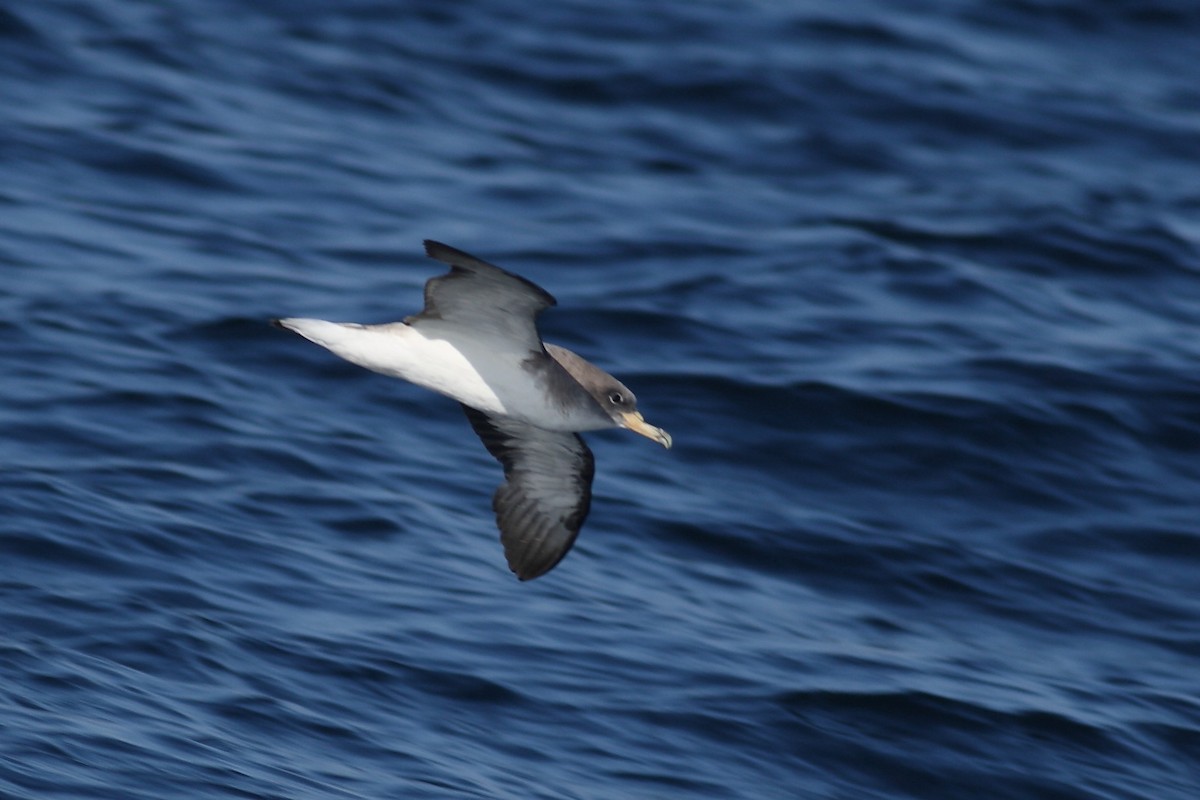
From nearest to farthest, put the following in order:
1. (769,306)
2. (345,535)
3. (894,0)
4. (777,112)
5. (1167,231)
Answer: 1. (345,535)
2. (769,306)
3. (1167,231)
4. (777,112)
5. (894,0)

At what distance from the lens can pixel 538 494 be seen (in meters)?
8.00

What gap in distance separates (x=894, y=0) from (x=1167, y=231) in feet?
20.9

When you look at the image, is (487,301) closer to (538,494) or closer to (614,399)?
(614,399)

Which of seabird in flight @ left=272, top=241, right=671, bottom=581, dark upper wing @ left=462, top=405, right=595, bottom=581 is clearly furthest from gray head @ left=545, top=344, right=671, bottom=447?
dark upper wing @ left=462, top=405, right=595, bottom=581

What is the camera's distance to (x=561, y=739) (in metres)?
7.96

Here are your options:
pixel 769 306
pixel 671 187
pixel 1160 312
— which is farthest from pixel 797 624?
pixel 671 187

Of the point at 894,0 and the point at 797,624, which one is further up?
the point at 894,0

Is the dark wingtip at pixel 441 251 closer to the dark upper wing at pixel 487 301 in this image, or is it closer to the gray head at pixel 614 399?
the dark upper wing at pixel 487 301

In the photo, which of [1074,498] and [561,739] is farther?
[1074,498]

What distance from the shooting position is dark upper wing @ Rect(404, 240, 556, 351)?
20.4ft

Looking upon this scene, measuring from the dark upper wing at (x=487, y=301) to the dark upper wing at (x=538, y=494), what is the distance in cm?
115

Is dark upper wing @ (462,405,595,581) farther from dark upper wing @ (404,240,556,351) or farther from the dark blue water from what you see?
dark upper wing @ (404,240,556,351)

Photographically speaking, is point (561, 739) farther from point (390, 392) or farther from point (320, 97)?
point (320, 97)

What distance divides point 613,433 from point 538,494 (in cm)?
331
